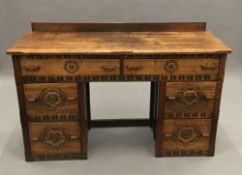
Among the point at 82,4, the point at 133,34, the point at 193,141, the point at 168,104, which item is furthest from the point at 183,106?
→ the point at 82,4

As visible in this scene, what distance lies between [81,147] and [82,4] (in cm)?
150

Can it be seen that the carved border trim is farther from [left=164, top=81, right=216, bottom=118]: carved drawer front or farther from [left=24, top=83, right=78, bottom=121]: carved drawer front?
[left=164, top=81, right=216, bottom=118]: carved drawer front

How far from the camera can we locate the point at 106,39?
2533 millimetres

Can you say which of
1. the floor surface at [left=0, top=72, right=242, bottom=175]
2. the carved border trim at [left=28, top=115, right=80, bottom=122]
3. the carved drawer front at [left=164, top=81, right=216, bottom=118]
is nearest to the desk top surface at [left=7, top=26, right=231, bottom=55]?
the carved drawer front at [left=164, top=81, right=216, bottom=118]

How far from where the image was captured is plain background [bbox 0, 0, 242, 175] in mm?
2494

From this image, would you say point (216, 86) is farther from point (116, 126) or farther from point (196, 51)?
point (116, 126)

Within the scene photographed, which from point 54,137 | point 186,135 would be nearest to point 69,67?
point 54,137

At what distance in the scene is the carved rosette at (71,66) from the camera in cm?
228

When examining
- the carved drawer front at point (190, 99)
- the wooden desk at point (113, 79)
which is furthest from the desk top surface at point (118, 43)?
the carved drawer front at point (190, 99)

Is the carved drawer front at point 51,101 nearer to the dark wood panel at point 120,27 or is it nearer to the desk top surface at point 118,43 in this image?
the desk top surface at point 118,43

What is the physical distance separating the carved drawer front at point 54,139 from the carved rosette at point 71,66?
358mm

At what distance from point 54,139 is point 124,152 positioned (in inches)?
19.1

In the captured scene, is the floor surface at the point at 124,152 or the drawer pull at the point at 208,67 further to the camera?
the floor surface at the point at 124,152

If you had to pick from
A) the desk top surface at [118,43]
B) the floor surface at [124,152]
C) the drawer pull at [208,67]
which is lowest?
the floor surface at [124,152]
